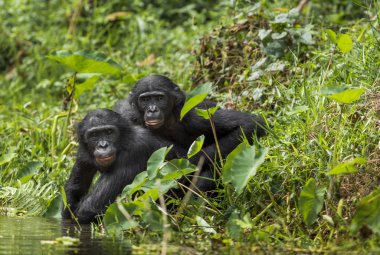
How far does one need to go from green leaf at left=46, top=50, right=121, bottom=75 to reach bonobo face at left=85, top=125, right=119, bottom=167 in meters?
1.49

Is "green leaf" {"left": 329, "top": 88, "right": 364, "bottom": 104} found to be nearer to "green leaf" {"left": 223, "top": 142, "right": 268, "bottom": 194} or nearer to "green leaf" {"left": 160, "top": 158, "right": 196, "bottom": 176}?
"green leaf" {"left": 223, "top": 142, "right": 268, "bottom": 194}

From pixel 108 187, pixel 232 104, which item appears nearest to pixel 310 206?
pixel 108 187

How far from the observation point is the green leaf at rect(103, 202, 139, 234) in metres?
6.37

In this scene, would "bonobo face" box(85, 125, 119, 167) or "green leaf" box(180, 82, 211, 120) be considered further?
"bonobo face" box(85, 125, 119, 167)

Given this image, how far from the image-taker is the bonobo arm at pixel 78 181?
8.15 m

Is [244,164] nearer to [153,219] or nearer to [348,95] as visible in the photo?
[153,219]

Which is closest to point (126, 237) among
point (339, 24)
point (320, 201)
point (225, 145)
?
point (320, 201)

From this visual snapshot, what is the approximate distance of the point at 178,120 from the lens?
8.48 m

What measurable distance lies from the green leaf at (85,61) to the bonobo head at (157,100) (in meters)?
0.81

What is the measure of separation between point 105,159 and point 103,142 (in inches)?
6.5

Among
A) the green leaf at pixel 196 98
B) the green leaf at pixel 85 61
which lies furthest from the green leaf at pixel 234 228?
the green leaf at pixel 85 61

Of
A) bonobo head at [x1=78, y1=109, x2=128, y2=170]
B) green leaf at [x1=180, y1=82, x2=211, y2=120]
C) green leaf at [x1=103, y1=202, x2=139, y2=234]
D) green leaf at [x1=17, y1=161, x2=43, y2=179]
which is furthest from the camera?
green leaf at [x1=17, y1=161, x2=43, y2=179]

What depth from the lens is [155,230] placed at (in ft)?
20.3

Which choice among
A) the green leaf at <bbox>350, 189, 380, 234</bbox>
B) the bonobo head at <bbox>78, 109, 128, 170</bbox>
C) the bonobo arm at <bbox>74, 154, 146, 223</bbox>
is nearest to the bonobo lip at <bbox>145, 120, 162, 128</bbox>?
the bonobo head at <bbox>78, 109, 128, 170</bbox>
